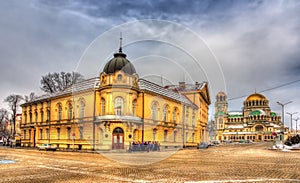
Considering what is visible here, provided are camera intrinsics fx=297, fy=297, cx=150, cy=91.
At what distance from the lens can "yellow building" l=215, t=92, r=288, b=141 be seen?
167375 mm

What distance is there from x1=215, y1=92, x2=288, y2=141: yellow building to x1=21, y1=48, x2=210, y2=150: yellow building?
375ft

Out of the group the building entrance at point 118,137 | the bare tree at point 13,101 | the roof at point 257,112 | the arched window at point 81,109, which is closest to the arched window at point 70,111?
the arched window at point 81,109

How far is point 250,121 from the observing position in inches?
6826

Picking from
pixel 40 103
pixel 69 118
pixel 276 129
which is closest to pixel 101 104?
pixel 69 118

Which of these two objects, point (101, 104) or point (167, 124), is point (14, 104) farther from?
point (167, 124)

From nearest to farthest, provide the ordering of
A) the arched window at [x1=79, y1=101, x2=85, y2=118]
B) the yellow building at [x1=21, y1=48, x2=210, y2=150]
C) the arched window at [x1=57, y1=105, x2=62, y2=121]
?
1. the yellow building at [x1=21, y1=48, x2=210, y2=150]
2. the arched window at [x1=79, y1=101, x2=85, y2=118]
3. the arched window at [x1=57, y1=105, x2=62, y2=121]

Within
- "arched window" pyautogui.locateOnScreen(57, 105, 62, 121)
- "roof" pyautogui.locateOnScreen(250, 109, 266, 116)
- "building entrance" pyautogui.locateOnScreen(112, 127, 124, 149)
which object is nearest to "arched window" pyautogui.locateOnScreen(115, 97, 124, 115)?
"building entrance" pyautogui.locateOnScreen(112, 127, 124, 149)

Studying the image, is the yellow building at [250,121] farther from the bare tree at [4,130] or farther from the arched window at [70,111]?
the arched window at [70,111]

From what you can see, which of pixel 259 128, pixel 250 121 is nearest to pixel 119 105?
pixel 259 128

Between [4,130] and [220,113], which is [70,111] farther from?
[220,113]

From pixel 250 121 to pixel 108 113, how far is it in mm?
145030

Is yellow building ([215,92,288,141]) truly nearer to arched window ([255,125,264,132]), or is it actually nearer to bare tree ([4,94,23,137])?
arched window ([255,125,264,132])

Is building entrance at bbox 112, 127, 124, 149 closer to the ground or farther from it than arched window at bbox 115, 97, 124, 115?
closer to the ground

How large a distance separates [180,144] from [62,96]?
1374 inches
